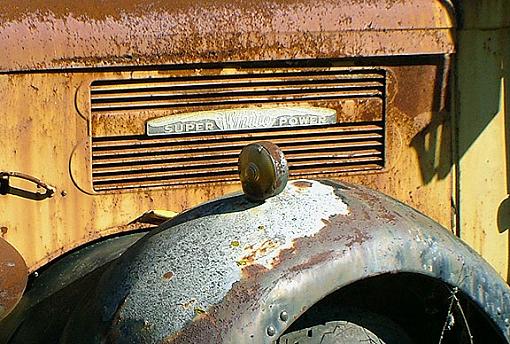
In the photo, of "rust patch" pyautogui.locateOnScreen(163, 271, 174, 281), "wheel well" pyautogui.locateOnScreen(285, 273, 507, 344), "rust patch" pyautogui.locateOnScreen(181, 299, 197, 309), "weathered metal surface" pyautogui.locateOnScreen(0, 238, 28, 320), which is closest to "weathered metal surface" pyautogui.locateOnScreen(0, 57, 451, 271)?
"weathered metal surface" pyautogui.locateOnScreen(0, 238, 28, 320)

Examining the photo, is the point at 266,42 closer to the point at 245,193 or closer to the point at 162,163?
the point at 162,163

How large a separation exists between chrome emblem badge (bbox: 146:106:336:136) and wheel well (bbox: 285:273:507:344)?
659mm

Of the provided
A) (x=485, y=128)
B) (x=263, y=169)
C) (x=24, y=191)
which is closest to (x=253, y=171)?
(x=263, y=169)

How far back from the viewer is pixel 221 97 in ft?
10.6

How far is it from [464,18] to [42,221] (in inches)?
59.4

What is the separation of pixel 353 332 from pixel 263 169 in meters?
0.53

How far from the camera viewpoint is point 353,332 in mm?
2766

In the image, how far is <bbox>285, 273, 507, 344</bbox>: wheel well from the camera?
9.04 ft

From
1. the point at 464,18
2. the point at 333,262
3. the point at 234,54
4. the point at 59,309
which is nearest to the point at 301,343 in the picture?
the point at 333,262

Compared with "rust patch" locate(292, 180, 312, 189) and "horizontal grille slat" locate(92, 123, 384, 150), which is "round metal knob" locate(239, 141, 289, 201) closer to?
"rust patch" locate(292, 180, 312, 189)

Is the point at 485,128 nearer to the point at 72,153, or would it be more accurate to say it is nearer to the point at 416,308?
the point at 416,308

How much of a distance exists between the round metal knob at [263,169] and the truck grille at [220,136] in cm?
64

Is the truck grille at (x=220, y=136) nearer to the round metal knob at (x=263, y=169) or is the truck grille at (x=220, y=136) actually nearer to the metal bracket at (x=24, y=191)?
the metal bracket at (x=24, y=191)

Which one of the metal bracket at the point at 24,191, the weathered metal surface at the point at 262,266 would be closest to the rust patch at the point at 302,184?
the weathered metal surface at the point at 262,266
